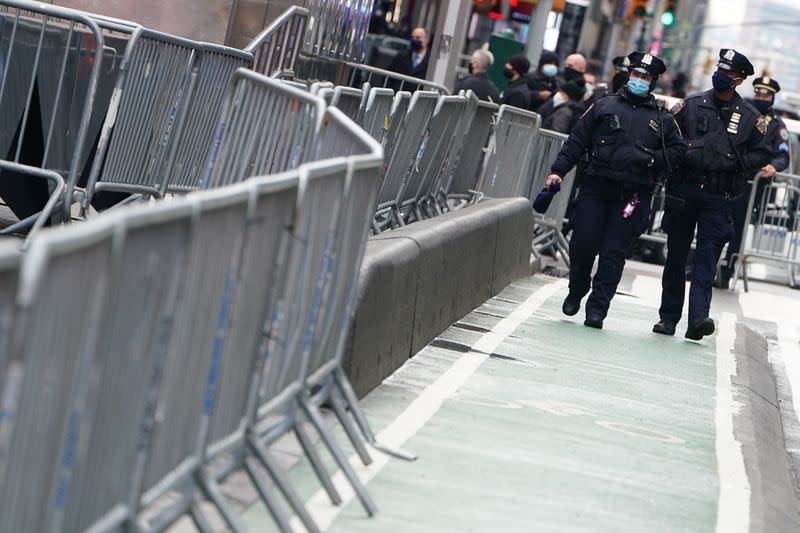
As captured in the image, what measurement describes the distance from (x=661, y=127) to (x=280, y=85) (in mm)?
5938

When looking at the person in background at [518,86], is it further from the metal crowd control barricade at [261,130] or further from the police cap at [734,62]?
the metal crowd control barricade at [261,130]

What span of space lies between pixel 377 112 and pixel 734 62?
270cm

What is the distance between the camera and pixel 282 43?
15.9m

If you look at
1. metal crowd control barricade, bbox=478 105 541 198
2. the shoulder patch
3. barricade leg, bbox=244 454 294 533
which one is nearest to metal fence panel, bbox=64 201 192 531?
barricade leg, bbox=244 454 294 533

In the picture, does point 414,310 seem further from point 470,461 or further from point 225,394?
point 225,394

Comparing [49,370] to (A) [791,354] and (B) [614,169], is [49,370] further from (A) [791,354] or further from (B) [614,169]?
(A) [791,354]

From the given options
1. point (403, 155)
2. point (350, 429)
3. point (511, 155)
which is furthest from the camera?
point (511, 155)

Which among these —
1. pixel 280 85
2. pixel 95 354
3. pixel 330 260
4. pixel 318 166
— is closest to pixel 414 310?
pixel 280 85

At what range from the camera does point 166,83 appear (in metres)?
10.0

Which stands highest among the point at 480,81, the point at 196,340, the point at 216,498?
the point at 480,81

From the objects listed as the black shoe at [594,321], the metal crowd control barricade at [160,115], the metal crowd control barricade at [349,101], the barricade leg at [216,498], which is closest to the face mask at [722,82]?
the black shoe at [594,321]

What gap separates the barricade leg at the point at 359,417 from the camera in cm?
639

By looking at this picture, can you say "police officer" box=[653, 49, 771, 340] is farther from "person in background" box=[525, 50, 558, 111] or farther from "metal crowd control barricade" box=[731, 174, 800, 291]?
"person in background" box=[525, 50, 558, 111]

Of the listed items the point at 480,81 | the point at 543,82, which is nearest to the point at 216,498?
the point at 480,81
